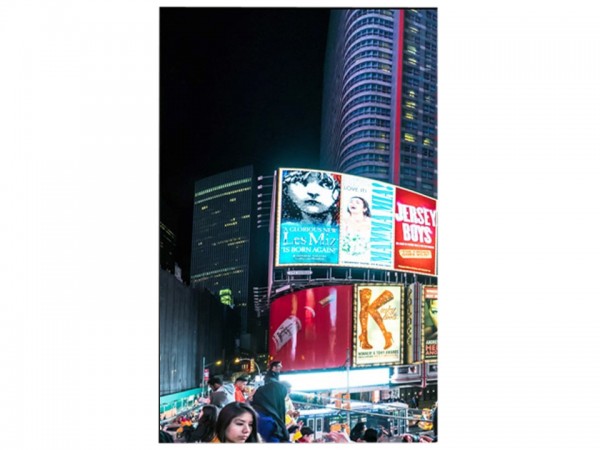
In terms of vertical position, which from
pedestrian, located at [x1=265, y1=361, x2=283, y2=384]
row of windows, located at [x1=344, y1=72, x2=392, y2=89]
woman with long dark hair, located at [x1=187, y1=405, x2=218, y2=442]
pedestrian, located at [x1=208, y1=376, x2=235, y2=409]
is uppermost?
row of windows, located at [x1=344, y1=72, x2=392, y2=89]

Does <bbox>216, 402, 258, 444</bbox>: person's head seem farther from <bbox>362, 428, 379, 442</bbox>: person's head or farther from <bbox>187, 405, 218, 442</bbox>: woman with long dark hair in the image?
<bbox>362, 428, 379, 442</bbox>: person's head

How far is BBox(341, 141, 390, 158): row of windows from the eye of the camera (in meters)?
5.39

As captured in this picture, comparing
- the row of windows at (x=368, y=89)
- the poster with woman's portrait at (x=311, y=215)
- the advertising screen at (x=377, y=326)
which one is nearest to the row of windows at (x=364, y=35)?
the row of windows at (x=368, y=89)

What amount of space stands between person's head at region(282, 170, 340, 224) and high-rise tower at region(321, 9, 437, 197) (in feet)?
0.61

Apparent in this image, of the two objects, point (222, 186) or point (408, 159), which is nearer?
point (222, 186)


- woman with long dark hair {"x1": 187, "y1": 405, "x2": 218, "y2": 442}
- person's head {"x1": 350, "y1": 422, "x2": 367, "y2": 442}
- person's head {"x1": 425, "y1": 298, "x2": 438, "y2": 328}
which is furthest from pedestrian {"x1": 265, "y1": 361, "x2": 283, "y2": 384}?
person's head {"x1": 425, "y1": 298, "x2": 438, "y2": 328}

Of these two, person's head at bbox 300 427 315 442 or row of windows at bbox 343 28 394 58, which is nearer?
person's head at bbox 300 427 315 442

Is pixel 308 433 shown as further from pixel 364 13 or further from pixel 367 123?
pixel 364 13

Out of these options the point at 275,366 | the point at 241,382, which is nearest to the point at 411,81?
the point at 275,366

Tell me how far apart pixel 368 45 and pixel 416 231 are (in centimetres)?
195

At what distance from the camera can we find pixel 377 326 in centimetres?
546

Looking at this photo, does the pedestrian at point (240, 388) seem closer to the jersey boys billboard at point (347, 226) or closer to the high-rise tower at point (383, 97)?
the jersey boys billboard at point (347, 226)

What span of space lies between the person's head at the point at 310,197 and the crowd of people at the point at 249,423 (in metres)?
1.66

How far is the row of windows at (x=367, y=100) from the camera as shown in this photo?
18.0 ft
